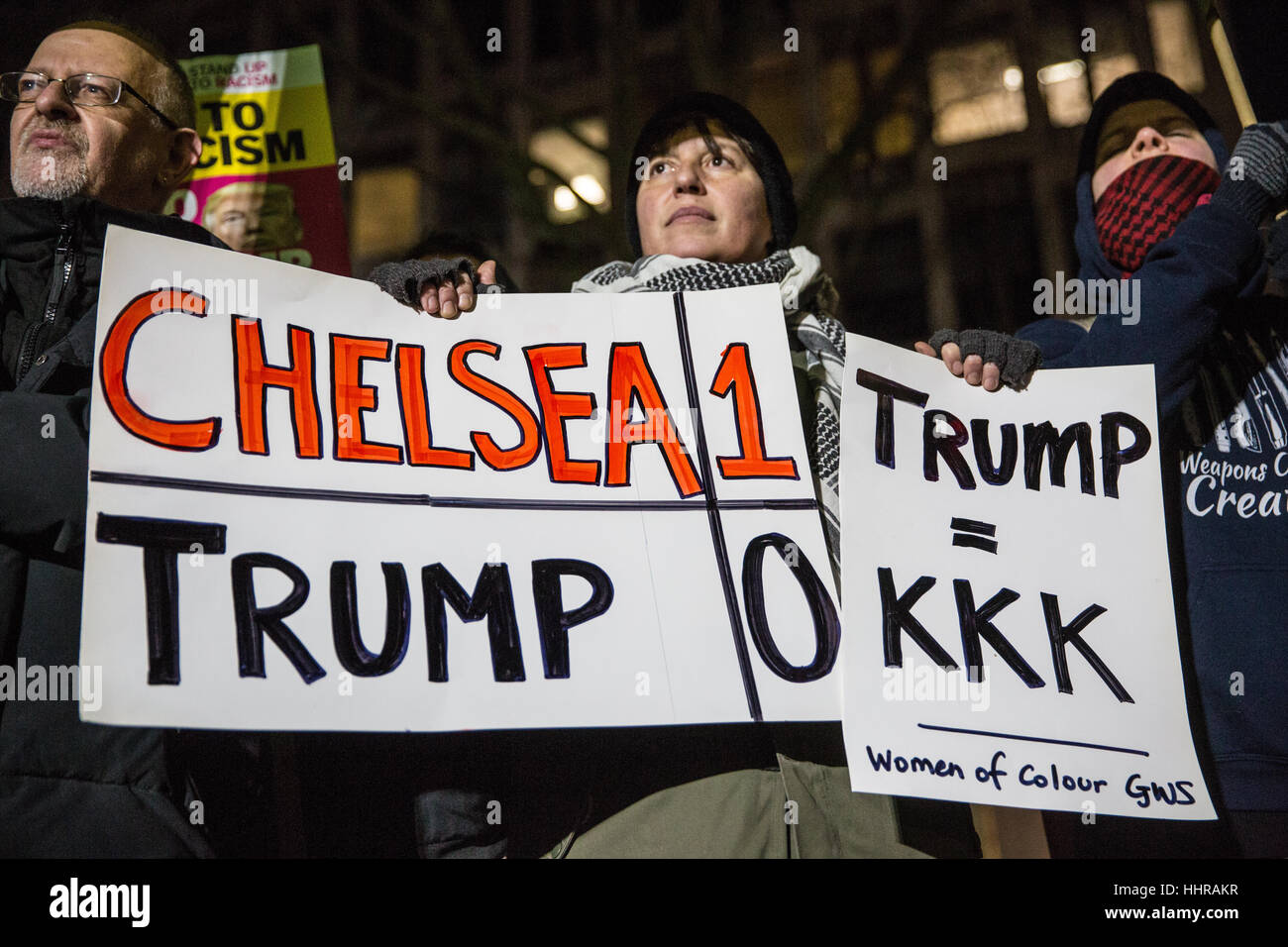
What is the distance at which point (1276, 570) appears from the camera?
73.1 inches

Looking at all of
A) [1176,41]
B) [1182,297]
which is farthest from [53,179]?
[1176,41]

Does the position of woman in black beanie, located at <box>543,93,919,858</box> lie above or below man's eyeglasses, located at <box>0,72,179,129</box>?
below

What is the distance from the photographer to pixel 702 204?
2.15m

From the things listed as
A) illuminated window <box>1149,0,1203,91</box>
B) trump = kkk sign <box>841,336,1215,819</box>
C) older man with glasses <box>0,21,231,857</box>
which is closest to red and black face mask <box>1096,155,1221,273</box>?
trump = kkk sign <box>841,336,1215,819</box>

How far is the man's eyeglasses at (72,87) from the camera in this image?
1890 mm

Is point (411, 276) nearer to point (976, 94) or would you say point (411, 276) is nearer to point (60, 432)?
point (60, 432)

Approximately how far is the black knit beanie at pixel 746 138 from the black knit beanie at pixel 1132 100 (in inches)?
26.1

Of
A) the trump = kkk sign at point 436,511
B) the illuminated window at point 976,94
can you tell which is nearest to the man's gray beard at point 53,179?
the trump = kkk sign at point 436,511

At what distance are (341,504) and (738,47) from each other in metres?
5.48

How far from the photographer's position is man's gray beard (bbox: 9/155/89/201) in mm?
1837

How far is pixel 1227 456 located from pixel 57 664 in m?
1.94

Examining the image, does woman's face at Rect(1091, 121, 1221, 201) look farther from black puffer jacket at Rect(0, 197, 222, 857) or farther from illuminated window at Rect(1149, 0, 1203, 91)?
illuminated window at Rect(1149, 0, 1203, 91)
